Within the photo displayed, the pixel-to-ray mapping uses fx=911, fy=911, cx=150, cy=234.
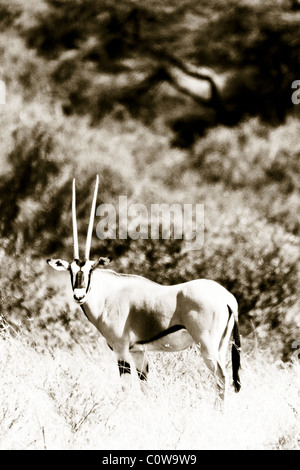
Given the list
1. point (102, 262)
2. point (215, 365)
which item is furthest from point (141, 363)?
point (102, 262)

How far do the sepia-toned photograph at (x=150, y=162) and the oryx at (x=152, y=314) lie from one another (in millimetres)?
576

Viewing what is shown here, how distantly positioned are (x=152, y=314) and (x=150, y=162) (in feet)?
5.07

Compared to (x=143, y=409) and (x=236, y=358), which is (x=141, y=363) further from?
(x=236, y=358)

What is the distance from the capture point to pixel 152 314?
5.18 m

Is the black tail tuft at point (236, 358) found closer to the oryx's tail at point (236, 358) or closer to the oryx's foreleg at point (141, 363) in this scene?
the oryx's tail at point (236, 358)

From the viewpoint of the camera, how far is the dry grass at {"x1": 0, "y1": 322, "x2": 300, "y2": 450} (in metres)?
4.85

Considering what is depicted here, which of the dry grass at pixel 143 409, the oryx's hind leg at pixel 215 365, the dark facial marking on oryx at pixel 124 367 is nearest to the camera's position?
the dry grass at pixel 143 409

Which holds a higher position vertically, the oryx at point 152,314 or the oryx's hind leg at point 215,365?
the oryx at point 152,314

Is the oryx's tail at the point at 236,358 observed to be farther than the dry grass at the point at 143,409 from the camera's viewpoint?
Yes

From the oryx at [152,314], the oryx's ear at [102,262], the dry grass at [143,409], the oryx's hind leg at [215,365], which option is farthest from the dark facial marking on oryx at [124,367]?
the oryx's ear at [102,262]

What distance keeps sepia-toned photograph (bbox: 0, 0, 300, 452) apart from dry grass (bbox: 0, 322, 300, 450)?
0.16 meters

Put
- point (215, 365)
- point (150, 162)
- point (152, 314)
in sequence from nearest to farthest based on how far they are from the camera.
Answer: point (215, 365) < point (152, 314) < point (150, 162)

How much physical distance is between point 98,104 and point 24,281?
1365mm

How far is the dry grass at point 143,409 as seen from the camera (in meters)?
4.85
